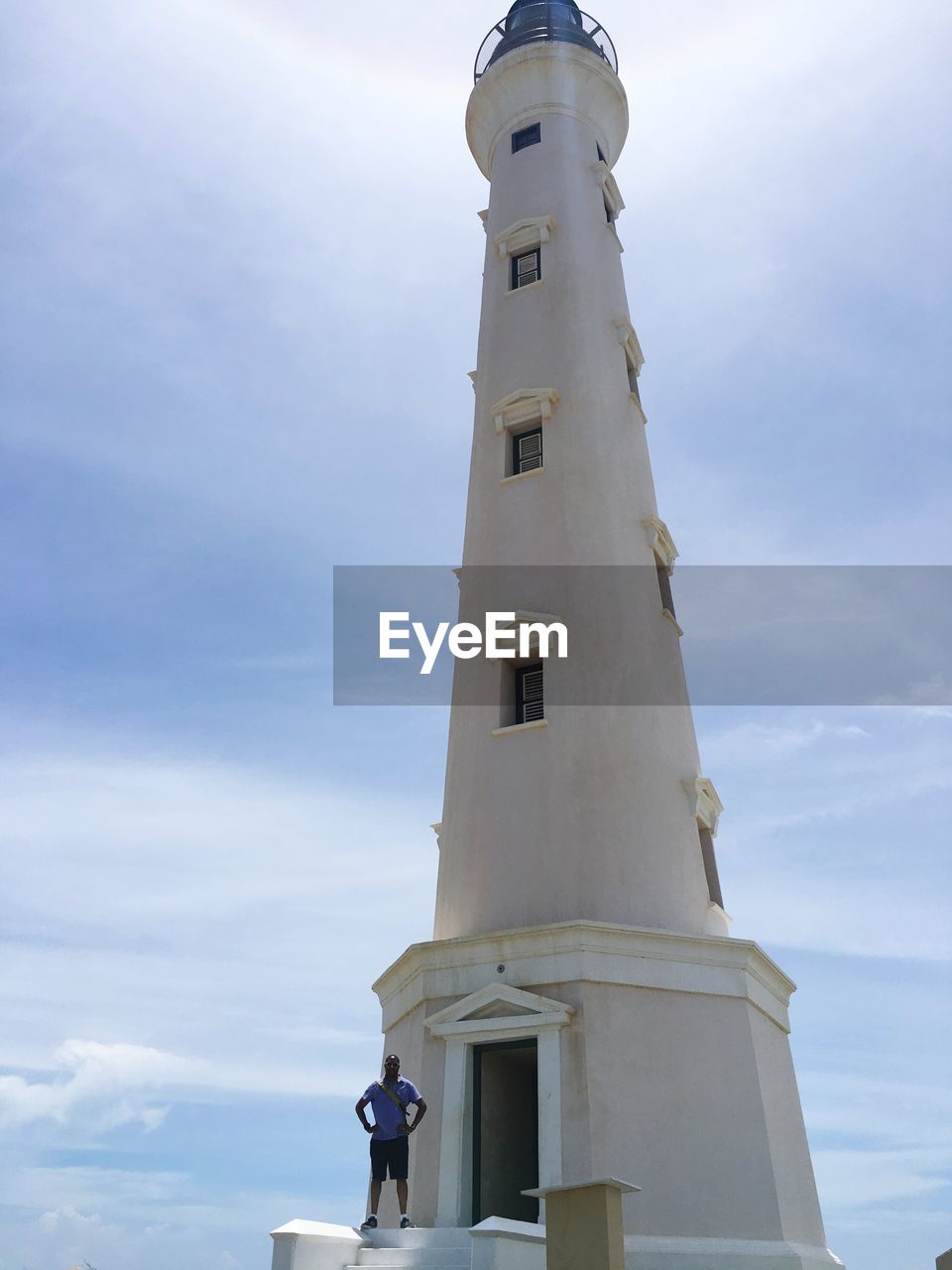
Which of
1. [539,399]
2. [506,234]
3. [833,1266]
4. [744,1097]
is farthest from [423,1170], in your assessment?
[506,234]

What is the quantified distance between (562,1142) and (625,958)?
261 cm

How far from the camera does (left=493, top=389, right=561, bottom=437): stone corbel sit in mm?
21703

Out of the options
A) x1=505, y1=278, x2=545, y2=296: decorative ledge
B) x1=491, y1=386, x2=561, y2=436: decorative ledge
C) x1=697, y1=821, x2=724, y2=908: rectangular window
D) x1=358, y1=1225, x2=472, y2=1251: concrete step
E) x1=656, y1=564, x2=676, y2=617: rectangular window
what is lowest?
x1=358, y1=1225, x2=472, y2=1251: concrete step

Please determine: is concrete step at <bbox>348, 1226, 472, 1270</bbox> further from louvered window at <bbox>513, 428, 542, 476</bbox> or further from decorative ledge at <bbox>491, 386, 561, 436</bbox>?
decorative ledge at <bbox>491, 386, 561, 436</bbox>

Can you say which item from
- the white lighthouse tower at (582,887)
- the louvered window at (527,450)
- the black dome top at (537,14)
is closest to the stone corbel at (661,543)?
the white lighthouse tower at (582,887)

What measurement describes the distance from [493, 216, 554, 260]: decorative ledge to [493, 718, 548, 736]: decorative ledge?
1137 cm

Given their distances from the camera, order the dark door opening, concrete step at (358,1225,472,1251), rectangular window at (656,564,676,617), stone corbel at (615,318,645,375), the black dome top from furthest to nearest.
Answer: the black dome top
stone corbel at (615,318,645,375)
rectangular window at (656,564,676,617)
the dark door opening
concrete step at (358,1225,472,1251)

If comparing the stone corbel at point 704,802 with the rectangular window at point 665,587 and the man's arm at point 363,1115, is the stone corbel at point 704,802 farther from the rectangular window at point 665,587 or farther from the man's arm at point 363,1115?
the man's arm at point 363,1115

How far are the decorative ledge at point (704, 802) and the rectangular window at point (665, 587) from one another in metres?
3.59

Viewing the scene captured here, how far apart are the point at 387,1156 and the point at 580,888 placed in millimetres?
4854

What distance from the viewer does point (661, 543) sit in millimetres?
21859

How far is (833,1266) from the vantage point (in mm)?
15422

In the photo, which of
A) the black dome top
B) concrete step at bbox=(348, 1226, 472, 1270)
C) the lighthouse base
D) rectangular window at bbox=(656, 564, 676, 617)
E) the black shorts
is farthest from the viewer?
the black dome top

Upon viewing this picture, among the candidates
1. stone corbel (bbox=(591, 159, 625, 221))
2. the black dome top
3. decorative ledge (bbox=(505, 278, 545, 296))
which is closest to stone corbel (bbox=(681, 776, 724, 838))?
decorative ledge (bbox=(505, 278, 545, 296))
